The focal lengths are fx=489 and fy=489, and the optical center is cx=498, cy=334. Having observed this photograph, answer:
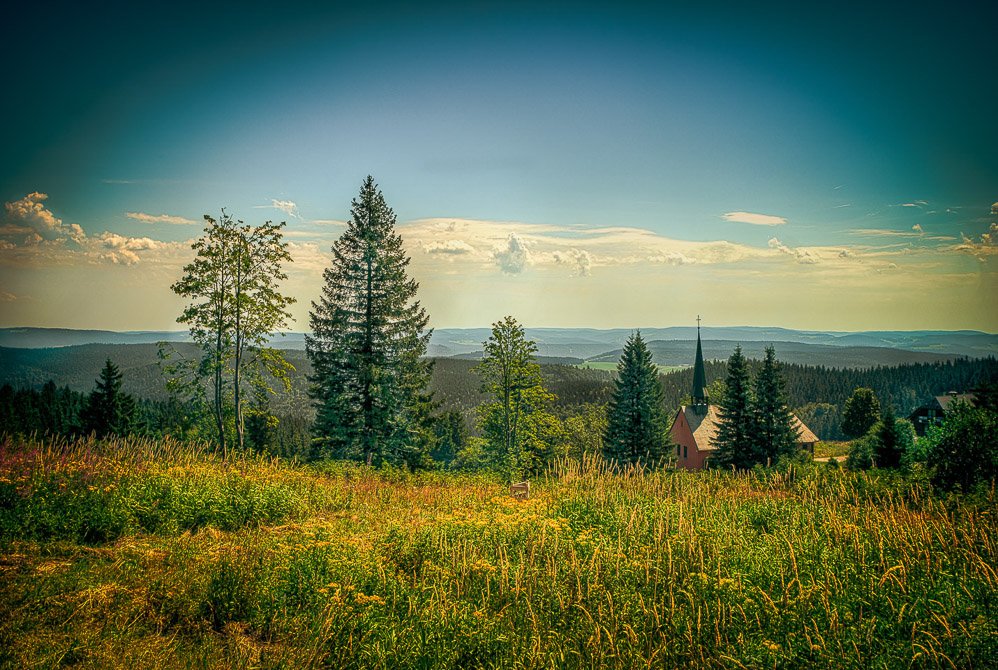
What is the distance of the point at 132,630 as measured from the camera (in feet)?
14.9

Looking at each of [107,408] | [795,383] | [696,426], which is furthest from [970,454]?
[795,383]

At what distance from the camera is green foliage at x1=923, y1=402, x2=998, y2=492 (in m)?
8.62

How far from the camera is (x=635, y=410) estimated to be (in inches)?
1470

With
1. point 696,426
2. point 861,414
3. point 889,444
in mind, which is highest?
point 889,444

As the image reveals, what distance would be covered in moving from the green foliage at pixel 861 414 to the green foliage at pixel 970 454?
86.0 m

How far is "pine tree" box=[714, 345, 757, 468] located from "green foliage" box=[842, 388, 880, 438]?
59.9 meters

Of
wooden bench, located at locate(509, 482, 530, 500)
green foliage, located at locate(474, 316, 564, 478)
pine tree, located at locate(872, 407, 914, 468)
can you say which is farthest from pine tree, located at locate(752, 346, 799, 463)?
wooden bench, located at locate(509, 482, 530, 500)

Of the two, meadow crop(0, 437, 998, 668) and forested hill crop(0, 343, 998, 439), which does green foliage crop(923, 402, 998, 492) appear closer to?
meadow crop(0, 437, 998, 668)

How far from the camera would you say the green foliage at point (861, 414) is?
258 feet

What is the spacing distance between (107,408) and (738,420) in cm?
4688

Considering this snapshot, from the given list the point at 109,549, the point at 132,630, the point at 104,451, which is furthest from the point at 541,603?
the point at 104,451

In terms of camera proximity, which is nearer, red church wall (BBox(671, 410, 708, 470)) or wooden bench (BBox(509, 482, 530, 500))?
wooden bench (BBox(509, 482, 530, 500))

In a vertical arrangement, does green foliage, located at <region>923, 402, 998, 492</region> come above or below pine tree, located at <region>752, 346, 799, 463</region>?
above

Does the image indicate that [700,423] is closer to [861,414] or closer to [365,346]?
[861,414]
